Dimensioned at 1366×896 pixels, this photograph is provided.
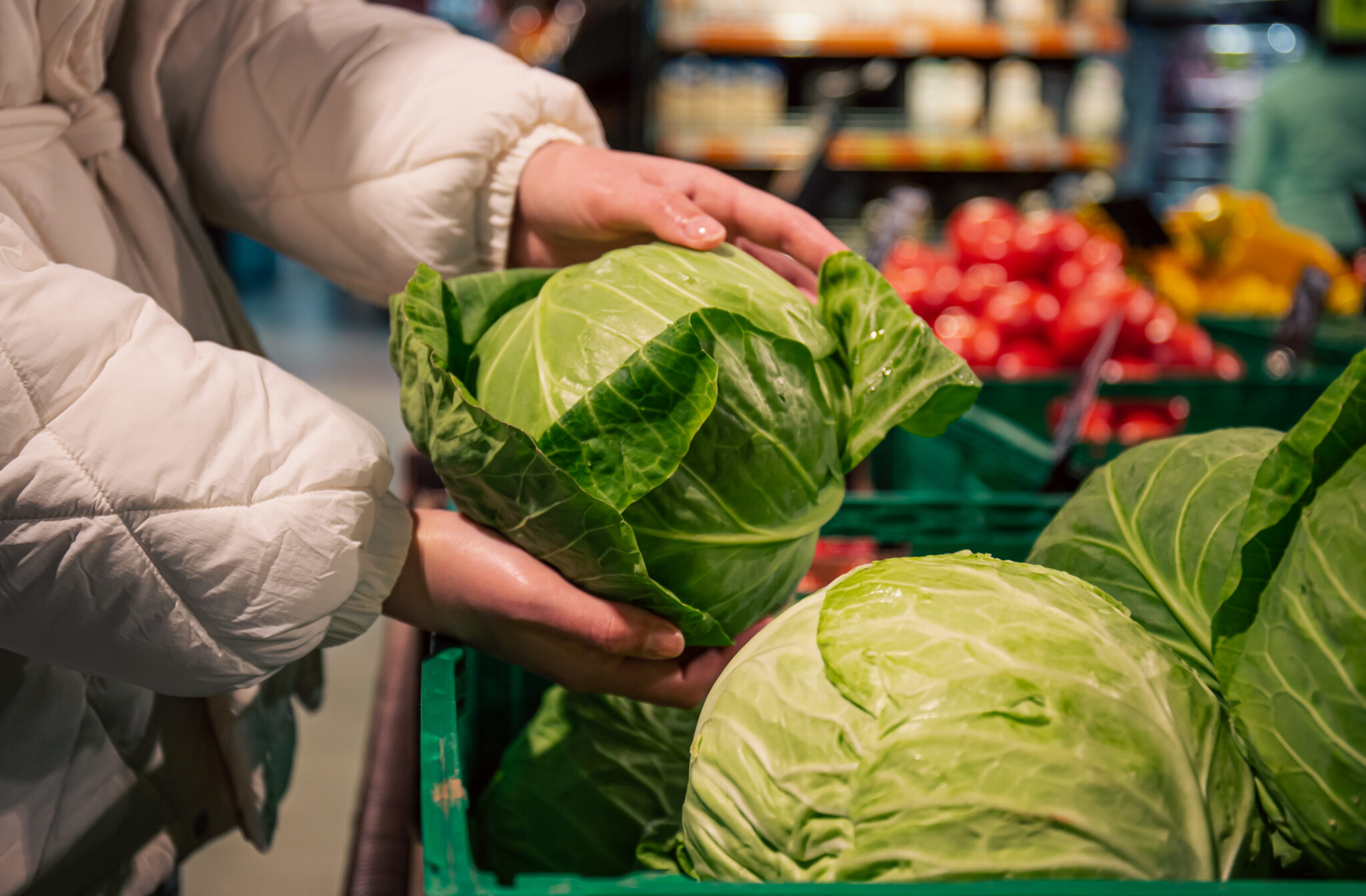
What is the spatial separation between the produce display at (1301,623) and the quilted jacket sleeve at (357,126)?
35.2 inches

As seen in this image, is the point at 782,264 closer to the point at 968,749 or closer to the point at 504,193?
the point at 504,193

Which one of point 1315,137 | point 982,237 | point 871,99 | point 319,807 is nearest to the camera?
point 319,807

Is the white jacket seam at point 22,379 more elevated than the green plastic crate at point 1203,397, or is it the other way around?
the white jacket seam at point 22,379

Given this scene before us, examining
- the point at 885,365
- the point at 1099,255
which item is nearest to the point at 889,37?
the point at 1099,255

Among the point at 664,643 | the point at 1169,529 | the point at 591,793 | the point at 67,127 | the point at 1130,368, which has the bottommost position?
the point at 1130,368

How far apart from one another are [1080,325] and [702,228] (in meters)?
1.80

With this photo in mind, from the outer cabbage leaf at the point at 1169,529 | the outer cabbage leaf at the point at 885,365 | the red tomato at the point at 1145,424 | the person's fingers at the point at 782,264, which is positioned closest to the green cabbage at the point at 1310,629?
the outer cabbage leaf at the point at 1169,529

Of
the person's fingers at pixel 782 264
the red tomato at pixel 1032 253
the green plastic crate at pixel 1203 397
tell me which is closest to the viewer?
the person's fingers at pixel 782 264

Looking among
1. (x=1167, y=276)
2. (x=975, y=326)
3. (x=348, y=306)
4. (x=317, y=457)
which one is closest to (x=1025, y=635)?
(x=317, y=457)

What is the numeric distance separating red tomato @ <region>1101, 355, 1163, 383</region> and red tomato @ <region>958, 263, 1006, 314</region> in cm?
49

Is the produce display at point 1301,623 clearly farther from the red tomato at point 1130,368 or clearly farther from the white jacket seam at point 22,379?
the red tomato at point 1130,368

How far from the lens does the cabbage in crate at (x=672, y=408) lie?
86cm

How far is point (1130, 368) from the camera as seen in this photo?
2434 mm

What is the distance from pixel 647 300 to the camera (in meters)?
0.98
